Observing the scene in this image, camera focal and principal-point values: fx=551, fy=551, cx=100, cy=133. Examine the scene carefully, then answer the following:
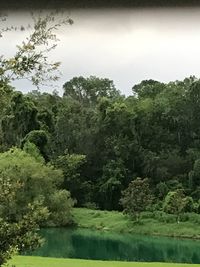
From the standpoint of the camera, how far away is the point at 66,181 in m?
20.8

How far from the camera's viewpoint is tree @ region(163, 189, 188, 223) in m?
18.7

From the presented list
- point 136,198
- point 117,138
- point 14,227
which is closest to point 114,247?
point 136,198

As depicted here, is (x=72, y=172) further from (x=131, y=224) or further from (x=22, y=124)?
(x=131, y=224)

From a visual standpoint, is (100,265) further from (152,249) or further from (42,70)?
(42,70)

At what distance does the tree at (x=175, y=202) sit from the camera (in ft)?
61.2

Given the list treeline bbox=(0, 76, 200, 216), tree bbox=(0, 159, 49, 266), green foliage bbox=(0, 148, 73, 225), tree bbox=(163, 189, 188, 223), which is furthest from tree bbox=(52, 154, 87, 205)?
tree bbox=(0, 159, 49, 266)

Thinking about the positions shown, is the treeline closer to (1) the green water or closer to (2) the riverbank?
(2) the riverbank

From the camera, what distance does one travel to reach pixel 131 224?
18.6 metres

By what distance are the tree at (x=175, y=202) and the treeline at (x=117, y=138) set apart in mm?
82

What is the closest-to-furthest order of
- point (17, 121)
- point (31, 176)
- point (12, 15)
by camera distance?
1. point (12, 15)
2. point (31, 176)
3. point (17, 121)

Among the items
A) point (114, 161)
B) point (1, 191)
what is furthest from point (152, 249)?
point (1, 191)

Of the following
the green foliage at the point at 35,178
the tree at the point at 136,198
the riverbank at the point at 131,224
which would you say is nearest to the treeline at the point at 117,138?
the tree at the point at 136,198

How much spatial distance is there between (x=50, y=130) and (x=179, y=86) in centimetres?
549

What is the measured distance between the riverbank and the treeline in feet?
3.03
